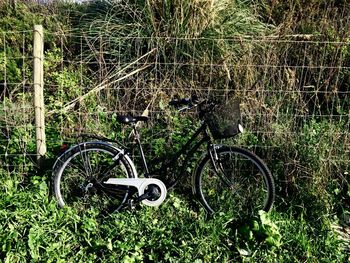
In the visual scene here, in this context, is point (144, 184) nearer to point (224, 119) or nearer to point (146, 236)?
point (146, 236)

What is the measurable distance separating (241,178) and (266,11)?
3046 mm

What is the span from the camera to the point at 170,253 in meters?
3.57

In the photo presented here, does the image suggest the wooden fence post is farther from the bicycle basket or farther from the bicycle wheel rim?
the bicycle basket

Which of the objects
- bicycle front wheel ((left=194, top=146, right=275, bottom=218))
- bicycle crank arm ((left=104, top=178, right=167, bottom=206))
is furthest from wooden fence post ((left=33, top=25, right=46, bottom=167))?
bicycle front wheel ((left=194, top=146, right=275, bottom=218))

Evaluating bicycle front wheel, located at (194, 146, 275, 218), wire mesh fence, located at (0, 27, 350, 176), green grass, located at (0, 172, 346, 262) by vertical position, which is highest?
wire mesh fence, located at (0, 27, 350, 176)

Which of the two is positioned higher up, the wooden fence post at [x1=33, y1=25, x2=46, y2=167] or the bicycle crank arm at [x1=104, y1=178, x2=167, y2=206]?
the wooden fence post at [x1=33, y1=25, x2=46, y2=167]

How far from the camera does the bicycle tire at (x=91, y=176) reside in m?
4.11

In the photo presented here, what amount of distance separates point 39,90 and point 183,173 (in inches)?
63.0

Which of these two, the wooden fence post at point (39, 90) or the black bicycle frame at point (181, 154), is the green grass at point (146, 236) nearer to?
the black bicycle frame at point (181, 154)

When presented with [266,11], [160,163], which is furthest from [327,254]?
[266,11]

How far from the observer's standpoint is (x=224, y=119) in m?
3.91

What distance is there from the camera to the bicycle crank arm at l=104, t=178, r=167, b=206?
4070mm

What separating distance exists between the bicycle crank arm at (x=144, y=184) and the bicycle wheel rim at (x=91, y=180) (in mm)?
72

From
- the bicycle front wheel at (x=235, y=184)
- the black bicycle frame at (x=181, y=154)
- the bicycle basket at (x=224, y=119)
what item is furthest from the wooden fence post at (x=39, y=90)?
the bicycle basket at (x=224, y=119)
